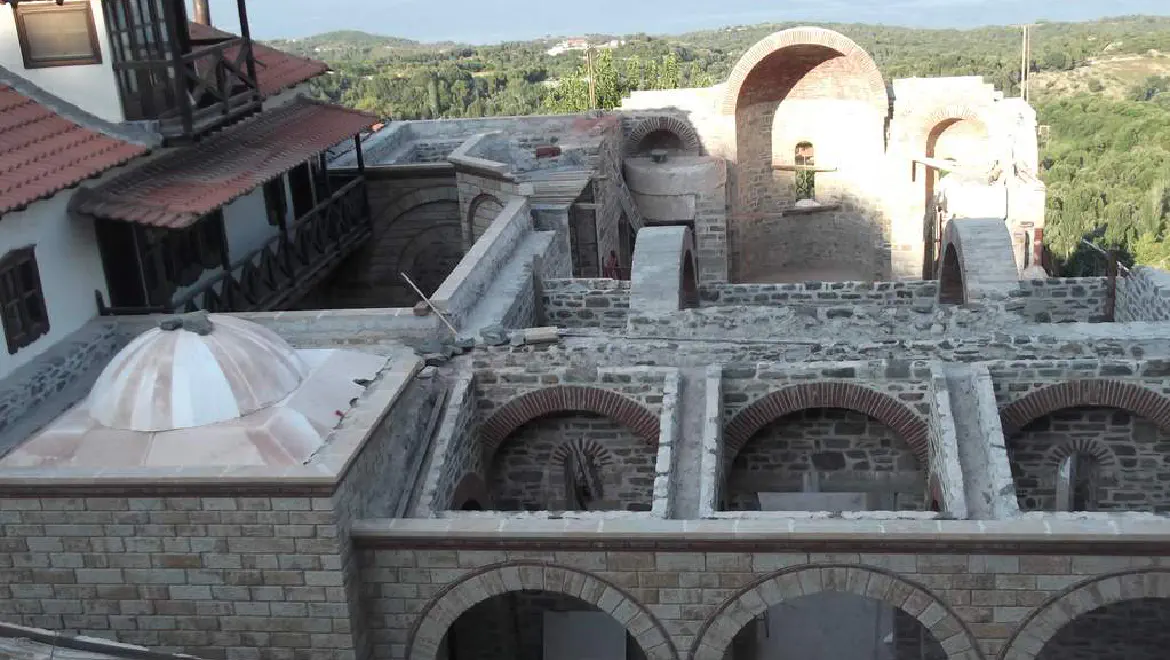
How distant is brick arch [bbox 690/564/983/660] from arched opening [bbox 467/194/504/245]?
35.7 ft

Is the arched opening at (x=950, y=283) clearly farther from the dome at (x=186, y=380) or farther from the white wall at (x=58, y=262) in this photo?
the white wall at (x=58, y=262)

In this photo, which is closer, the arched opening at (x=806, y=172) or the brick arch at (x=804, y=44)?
the brick arch at (x=804, y=44)

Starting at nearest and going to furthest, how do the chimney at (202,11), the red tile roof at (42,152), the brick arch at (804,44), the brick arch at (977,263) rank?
the red tile roof at (42,152) → the brick arch at (977,263) → the chimney at (202,11) → the brick arch at (804,44)

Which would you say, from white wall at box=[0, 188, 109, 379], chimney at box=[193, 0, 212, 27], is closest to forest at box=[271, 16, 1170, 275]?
chimney at box=[193, 0, 212, 27]

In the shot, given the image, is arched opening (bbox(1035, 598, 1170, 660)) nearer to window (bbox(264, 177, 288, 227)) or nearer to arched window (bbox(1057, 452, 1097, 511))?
arched window (bbox(1057, 452, 1097, 511))

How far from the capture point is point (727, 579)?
928 cm

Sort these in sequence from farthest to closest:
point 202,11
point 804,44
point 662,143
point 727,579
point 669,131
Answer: point 662,143
point 669,131
point 804,44
point 202,11
point 727,579

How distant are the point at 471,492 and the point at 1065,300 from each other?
28.0ft

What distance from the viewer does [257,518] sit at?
909 cm

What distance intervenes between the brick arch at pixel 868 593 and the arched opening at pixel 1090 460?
2884mm

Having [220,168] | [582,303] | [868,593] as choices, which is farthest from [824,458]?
[220,168]

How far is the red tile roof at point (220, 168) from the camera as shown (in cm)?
1254

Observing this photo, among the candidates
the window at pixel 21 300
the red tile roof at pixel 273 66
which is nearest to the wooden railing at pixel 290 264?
the window at pixel 21 300

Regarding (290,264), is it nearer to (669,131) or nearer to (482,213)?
(482,213)
